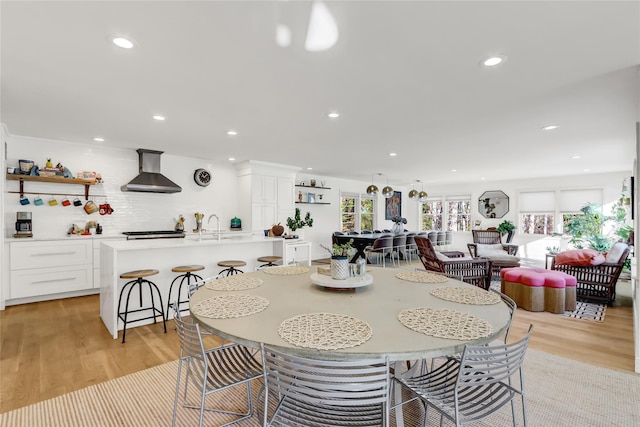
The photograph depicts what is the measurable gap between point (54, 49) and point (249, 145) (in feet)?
9.44

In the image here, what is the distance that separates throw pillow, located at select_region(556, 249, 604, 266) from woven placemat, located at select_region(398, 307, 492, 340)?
427 cm

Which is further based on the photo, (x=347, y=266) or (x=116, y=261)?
(x=116, y=261)

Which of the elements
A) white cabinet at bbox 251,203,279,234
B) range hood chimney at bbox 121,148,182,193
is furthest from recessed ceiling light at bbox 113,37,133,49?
white cabinet at bbox 251,203,279,234

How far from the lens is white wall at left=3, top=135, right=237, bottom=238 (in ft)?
14.9

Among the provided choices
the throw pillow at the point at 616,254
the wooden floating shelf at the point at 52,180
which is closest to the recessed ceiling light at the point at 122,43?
the wooden floating shelf at the point at 52,180

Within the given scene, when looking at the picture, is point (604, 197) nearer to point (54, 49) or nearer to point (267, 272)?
point (267, 272)

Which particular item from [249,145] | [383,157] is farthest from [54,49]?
[383,157]

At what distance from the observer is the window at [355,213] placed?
9.44 m

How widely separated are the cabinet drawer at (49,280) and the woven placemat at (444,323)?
16.5 feet

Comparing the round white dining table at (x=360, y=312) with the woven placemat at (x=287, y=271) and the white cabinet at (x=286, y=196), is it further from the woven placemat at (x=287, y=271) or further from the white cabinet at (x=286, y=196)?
the white cabinet at (x=286, y=196)

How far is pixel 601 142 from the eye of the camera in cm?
459

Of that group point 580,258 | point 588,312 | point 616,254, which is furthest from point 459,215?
point 588,312

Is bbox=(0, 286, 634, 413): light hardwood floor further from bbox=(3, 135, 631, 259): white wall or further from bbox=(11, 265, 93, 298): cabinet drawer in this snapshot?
bbox=(3, 135, 631, 259): white wall

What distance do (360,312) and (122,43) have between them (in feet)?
7.25
